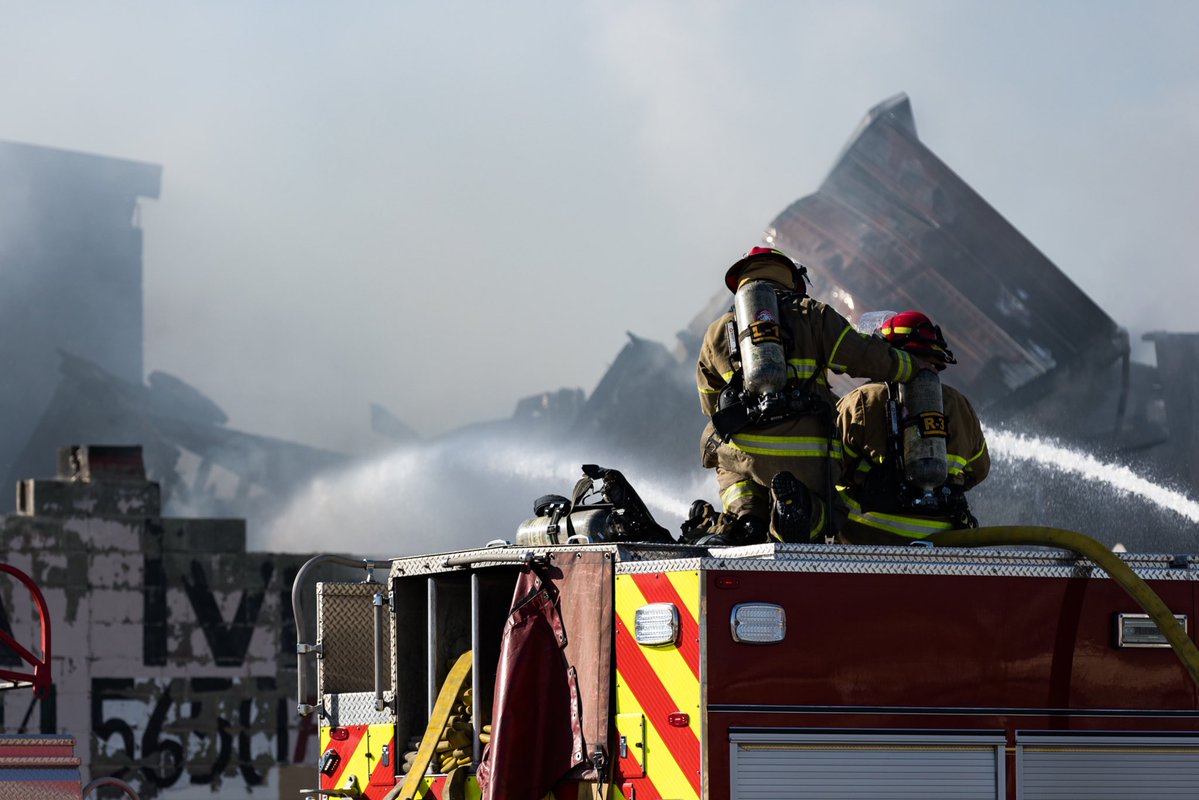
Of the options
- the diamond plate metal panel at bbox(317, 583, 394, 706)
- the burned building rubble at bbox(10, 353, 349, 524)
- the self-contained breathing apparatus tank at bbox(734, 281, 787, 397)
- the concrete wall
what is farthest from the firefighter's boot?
the burned building rubble at bbox(10, 353, 349, 524)

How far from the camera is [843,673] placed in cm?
537

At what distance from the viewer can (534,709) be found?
19.2ft

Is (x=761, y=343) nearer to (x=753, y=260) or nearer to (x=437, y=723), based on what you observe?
(x=753, y=260)

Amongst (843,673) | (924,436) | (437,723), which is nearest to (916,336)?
(924,436)

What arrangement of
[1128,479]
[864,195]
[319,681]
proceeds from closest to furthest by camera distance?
[319,681] < [1128,479] < [864,195]

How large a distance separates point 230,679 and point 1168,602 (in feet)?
51.1

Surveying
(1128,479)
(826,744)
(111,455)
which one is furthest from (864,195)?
(826,744)

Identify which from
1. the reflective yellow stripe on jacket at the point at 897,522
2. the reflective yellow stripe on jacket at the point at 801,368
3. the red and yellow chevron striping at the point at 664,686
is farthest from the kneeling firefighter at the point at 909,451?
the red and yellow chevron striping at the point at 664,686

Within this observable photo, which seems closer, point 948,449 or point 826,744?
point 826,744

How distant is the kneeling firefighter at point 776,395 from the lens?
249 inches

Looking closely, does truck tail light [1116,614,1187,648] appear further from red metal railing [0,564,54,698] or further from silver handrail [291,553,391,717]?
red metal railing [0,564,54,698]

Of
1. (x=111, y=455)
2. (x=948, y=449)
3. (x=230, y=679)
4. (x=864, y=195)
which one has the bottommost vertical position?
(x=230, y=679)

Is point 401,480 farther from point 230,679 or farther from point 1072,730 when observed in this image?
point 1072,730

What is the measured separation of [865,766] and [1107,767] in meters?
0.86
